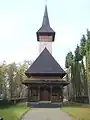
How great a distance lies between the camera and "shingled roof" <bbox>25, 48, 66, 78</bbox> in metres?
53.7

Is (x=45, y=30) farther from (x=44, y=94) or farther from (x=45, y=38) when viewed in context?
(x=44, y=94)

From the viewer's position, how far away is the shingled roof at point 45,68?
53.7 meters

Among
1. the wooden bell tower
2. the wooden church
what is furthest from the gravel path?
the wooden bell tower

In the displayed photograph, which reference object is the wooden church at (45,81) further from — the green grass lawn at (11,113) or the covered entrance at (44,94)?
the green grass lawn at (11,113)

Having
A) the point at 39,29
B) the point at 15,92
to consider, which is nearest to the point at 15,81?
the point at 15,92

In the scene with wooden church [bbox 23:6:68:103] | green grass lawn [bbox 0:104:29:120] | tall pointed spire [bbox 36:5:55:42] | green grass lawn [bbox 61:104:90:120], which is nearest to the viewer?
green grass lawn [bbox 61:104:90:120]

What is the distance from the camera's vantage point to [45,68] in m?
55.2

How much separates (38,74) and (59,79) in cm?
423

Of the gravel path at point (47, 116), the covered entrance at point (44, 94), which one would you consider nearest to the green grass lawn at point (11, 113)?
the gravel path at point (47, 116)

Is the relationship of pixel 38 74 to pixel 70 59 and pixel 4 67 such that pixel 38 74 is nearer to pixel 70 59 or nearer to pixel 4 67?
pixel 70 59

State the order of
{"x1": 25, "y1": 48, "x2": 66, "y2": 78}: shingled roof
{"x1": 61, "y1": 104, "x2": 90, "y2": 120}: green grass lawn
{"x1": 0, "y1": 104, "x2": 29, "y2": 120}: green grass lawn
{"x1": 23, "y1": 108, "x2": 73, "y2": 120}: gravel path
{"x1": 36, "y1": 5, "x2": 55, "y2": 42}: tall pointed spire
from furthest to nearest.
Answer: {"x1": 36, "y1": 5, "x2": 55, "y2": 42}: tall pointed spire → {"x1": 25, "y1": 48, "x2": 66, "y2": 78}: shingled roof → {"x1": 0, "y1": 104, "x2": 29, "y2": 120}: green grass lawn → {"x1": 23, "y1": 108, "x2": 73, "y2": 120}: gravel path → {"x1": 61, "y1": 104, "x2": 90, "y2": 120}: green grass lawn

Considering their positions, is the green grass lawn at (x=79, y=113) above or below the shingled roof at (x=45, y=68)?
below

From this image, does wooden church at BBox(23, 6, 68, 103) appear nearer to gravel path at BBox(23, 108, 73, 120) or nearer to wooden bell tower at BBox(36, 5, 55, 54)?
wooden bell tower at BBox(36, 5, 55, 54)

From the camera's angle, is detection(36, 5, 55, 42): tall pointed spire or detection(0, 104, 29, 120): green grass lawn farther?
detection(36, 5, 55, 42): tall pointed spire
